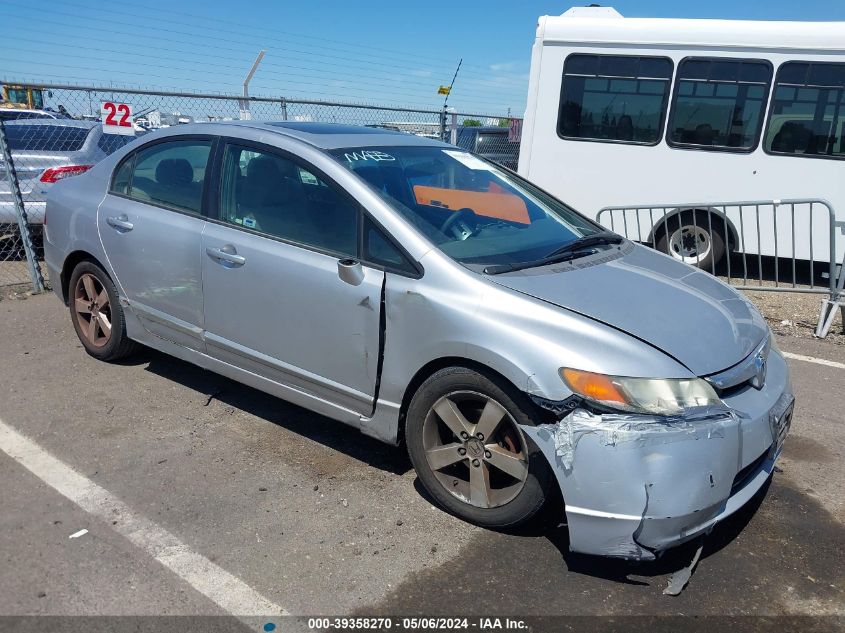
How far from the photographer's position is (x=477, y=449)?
296 centimetres

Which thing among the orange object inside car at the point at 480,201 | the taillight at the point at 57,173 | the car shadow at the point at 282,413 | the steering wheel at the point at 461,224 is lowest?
the car shadow at the point at 282,413

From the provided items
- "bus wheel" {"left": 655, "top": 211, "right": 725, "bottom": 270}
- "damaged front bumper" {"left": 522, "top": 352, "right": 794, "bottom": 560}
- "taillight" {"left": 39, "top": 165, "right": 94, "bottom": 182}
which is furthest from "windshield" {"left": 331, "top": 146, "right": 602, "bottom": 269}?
"taillight" {"left": 39, "top": 165, "right": 94, "bottom": 182}

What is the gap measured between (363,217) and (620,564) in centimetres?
190

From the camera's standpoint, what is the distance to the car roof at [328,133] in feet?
12.2

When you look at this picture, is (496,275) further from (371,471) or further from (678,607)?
(678,607)

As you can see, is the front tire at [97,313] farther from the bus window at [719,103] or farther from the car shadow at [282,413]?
the bus window at [719,103]

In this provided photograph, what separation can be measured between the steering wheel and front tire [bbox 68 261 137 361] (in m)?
2.39

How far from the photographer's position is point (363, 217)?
10.8 ft

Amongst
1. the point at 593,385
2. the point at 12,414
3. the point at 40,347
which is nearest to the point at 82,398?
the point at 12,414

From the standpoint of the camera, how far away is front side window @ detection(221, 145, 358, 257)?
3.38 meters

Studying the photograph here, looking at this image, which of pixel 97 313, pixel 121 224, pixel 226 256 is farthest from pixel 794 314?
pixel 97 313

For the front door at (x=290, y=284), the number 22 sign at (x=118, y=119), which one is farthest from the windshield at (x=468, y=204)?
the number 22 sign at (x=118, y=119)

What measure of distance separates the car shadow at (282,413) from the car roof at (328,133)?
159 cm

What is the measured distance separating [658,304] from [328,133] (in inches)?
80.1
